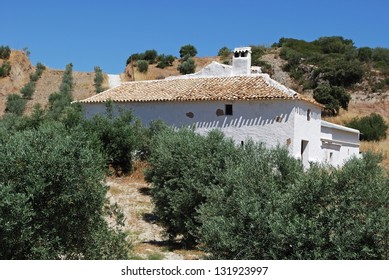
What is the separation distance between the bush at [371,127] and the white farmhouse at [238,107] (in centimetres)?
806

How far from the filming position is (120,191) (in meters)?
21.0

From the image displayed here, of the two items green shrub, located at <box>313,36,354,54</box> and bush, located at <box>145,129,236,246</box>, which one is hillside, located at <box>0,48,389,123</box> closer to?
green shrub, located at <box>313,36,354,54</box>

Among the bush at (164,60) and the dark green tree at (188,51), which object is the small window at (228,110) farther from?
the dark green tree at (188,51)

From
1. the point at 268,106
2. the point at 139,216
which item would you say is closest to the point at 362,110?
Answer: the point at 268,106

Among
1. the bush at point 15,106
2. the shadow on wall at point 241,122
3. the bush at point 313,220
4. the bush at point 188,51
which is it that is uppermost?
the bush at point 188,51

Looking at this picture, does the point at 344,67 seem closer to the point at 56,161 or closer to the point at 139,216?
the point at 139,216

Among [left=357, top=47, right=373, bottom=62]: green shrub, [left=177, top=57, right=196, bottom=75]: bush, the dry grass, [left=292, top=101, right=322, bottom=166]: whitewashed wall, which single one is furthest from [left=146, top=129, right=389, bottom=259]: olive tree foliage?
[left=357, top=47, right=373, bottom=62]: green shrub

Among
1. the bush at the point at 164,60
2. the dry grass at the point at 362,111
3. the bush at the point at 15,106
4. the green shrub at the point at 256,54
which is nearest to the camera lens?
the dry grass at the point at 362,111

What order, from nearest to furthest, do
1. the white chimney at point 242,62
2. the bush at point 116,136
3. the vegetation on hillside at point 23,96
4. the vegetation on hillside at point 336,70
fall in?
the bush at point 116,136
the white chimney at point 242,62
the vegetation on hillside at point 23,96
the vegetation on hillside at point 336,70

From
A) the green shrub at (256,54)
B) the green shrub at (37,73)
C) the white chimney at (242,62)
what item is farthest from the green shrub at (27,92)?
the white chimney at (242,62)

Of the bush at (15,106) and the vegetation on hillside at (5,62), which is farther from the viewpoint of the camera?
the vegetation on hillside at (5,62)

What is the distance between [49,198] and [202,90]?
19120 mm

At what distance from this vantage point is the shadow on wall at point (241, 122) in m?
23.4

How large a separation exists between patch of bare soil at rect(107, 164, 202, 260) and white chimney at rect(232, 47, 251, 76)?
812 centimetres
